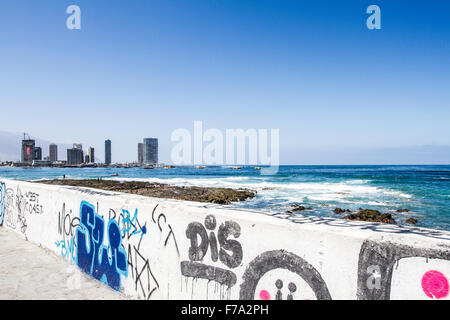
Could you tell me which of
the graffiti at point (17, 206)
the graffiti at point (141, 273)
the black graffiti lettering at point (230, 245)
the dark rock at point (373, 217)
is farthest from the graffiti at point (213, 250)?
the dark rock at point (373, 217)

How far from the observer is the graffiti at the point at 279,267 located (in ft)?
7.09

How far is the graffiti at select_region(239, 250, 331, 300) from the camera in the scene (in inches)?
85.0

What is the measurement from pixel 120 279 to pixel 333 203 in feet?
68.3

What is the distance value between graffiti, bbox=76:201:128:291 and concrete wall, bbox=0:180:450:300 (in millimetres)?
14

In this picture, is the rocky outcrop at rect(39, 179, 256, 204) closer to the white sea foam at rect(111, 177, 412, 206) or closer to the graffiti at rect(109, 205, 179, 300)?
the white sea foam at rect(111, 177, 412, 206)

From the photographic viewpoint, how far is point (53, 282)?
4160 mm

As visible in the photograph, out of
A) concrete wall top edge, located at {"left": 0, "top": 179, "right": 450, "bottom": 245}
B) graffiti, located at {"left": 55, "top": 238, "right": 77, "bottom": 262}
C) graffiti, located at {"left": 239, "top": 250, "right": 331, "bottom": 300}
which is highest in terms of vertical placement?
concrete wall top edge, located at {"left": 0, "top": 179, "right": 450, "bottom": 245}

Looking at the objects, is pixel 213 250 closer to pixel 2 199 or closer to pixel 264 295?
pixel 264 295

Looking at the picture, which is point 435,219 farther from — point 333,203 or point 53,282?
point 53,282

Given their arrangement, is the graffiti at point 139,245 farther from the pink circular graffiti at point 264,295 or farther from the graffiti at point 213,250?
the pink circular graffiti at point 264,295

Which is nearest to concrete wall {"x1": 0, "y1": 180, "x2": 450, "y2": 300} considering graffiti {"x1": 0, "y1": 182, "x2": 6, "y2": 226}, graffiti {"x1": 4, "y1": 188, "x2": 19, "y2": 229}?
graffiti {"x1": 4, "y1": 188, "x2": 19, "y2": 229}

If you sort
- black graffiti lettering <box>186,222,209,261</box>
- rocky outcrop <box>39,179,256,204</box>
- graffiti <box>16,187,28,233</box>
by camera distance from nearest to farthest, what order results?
black graffiti lettering <box>186,222,209,261</box>, graffiti <box>16,187,28,233</box>, rocky outcrop <box>39,179,256,204</box>
